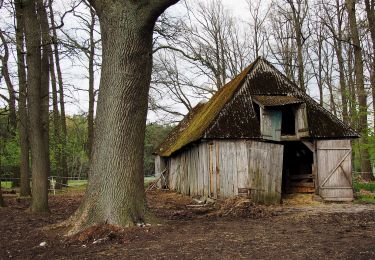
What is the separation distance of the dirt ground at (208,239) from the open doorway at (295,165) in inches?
317

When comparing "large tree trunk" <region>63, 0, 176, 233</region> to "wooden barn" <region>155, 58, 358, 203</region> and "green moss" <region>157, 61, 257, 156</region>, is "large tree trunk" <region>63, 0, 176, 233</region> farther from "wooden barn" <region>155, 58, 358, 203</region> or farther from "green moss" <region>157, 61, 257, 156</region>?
"green moss" <region>157, 61, 257, 156</region>

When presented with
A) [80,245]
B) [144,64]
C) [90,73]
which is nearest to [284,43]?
[90,73]

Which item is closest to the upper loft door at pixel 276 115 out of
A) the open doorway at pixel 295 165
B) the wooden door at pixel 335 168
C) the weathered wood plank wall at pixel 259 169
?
the weathered wood plank wall at pixel 259 169

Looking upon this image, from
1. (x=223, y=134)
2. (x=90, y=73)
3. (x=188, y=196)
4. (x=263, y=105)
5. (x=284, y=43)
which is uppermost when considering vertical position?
(x=284, y=43)

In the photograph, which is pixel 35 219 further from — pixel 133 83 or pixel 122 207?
pixel 133 83

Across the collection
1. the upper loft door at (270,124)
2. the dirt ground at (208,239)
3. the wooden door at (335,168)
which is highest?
the upper loft door at (270,124)

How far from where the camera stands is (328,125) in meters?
16.7

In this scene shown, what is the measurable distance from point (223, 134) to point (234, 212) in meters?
4.05

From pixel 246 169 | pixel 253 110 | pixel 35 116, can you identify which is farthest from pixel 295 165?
pixel 35 116

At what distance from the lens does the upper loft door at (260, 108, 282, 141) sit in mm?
15961

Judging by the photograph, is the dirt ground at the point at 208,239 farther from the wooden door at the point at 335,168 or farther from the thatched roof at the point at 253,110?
the wooden door at the point at 335,168

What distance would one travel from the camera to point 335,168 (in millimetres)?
16422

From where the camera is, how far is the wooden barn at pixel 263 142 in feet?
50.9

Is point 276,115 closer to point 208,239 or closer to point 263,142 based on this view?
point 263,142
